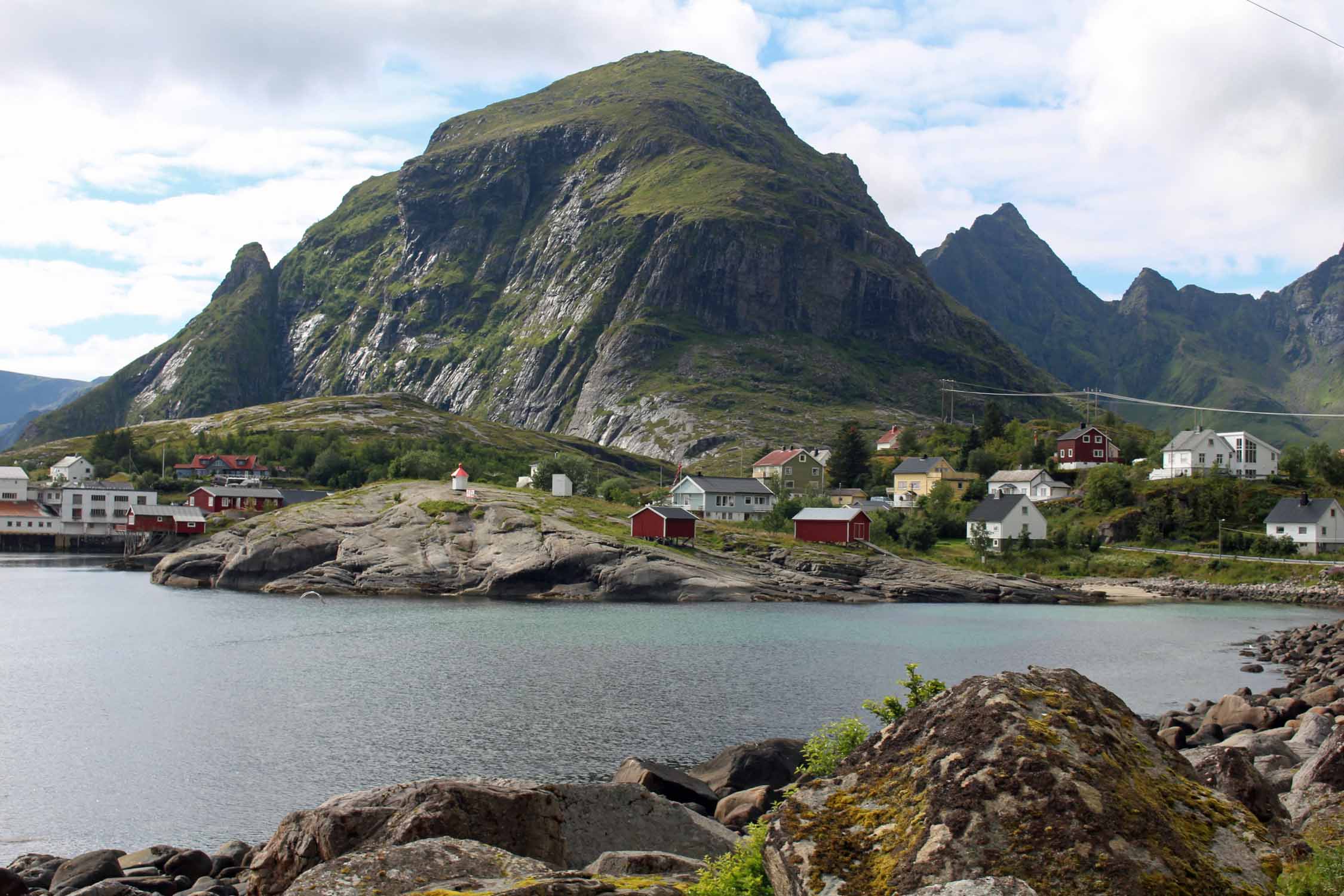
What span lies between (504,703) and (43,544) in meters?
143

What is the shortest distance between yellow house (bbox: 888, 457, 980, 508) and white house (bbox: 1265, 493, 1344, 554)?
38167mm

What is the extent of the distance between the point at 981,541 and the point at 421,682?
82.3 metres

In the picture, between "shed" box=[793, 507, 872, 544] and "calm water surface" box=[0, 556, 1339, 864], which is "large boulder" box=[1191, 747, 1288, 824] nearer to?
"calm water surface" box=[0, 556, 1339, 864]

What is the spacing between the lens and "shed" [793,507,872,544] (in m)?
116

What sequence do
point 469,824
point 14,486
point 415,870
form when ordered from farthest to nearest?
point 14,486 < point 469,824 < point 415,870

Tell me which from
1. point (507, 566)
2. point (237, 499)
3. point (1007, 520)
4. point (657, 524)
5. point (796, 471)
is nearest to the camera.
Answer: point (507, 566)

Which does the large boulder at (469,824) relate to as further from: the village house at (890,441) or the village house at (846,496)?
the village house at (890,441)

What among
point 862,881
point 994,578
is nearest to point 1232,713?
point 862,881

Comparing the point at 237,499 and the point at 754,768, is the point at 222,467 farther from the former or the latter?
the point at 754,768

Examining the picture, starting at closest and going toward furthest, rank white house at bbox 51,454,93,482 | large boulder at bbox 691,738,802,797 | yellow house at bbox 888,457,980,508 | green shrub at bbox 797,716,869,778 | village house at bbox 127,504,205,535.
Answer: green shrub at bbox 797,716,869,778 < large boulder at bbox 691,738,802,797 < village house at bbox 127,504,205,535 < yellow house at bbox 888,457,980,508 < white house at bbox 51,454,93,482

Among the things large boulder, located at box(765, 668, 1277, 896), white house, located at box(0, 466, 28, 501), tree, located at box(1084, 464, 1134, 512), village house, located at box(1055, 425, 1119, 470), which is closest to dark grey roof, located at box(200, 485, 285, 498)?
white house, located at box(0, 466, 28, 501)

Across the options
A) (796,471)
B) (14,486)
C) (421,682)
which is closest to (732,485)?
(796,471)

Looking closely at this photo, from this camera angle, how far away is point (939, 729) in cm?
883

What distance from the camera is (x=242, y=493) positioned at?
143625 mm
